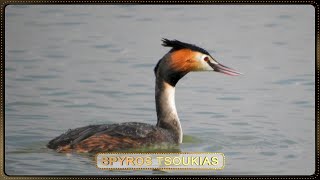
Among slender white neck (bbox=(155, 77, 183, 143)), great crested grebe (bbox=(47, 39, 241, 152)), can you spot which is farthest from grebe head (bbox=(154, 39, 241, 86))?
slender white neck (bbox=(155, 77, 183, 143))

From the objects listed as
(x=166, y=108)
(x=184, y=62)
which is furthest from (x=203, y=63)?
(x=166, y=108)

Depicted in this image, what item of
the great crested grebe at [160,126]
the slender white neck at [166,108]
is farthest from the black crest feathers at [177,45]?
the slender white neck at [166,108]

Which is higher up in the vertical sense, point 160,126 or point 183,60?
point 183,60

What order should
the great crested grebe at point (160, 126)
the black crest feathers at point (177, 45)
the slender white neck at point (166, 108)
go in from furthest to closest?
the slender white neck at point (166, 108) < the black crest feathers at point (177, 45) < the great crested grebe at point (160, 126)

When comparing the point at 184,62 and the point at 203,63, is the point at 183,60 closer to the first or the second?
the point at 184,62

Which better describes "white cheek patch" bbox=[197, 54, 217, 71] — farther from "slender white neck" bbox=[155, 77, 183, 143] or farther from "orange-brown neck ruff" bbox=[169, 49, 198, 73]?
"slender white neck" bbox=[155, 77, 183, 143]

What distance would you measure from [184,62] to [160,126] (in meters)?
0.83

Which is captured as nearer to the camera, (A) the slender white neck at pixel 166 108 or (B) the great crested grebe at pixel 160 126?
(B) the great crested grebe at pixel 160 126

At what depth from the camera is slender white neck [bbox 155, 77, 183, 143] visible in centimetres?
1398

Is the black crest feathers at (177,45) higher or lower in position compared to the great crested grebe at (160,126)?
higher

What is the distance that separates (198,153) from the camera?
43.7 feet

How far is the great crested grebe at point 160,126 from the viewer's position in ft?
43.5

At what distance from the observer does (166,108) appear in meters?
14.1

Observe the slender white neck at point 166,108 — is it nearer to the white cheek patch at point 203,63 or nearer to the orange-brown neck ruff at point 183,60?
the orange-brown neck ruff at point 183,60
